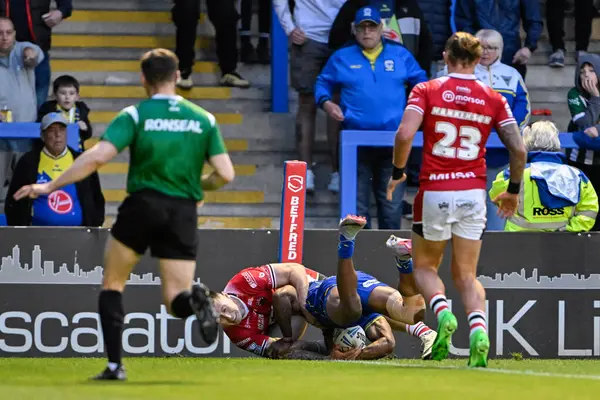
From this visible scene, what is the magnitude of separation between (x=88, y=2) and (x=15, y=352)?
6203 mm

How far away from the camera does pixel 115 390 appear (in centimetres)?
718

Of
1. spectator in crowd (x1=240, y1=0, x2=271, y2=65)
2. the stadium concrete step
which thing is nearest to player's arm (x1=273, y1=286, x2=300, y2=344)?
spectator in crowd (x1=240, y1=0, x2=271, y2=65)

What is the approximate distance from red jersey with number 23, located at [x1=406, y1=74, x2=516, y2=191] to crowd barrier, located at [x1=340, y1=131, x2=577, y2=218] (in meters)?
3.39

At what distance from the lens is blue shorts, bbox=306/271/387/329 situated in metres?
11.1

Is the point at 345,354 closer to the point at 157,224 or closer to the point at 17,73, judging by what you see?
the point at 157,224

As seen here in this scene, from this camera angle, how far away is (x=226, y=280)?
1202 cm

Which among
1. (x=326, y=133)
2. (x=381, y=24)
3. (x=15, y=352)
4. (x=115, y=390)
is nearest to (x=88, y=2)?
(x=326, y=133)

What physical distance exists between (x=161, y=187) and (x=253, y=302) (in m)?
3.47

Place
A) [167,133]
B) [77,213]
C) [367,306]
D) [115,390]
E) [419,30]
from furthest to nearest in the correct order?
[419,30], [77,213], [367,306], [167,133], [115,390]

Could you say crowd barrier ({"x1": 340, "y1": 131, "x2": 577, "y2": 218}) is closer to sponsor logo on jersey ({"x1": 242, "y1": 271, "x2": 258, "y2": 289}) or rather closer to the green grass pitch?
sponsor logo on jersey ({"x1": 242, "y1": 271, "x2": 258, "y2": 289})

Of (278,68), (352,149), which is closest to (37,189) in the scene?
(352,149)

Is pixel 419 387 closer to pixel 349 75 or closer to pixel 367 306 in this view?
pixel 367 306

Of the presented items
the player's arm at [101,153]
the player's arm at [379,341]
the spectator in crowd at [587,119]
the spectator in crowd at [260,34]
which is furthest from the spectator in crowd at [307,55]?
the player's arm at [101,153]

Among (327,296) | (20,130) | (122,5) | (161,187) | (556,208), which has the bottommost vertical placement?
(327,296)
